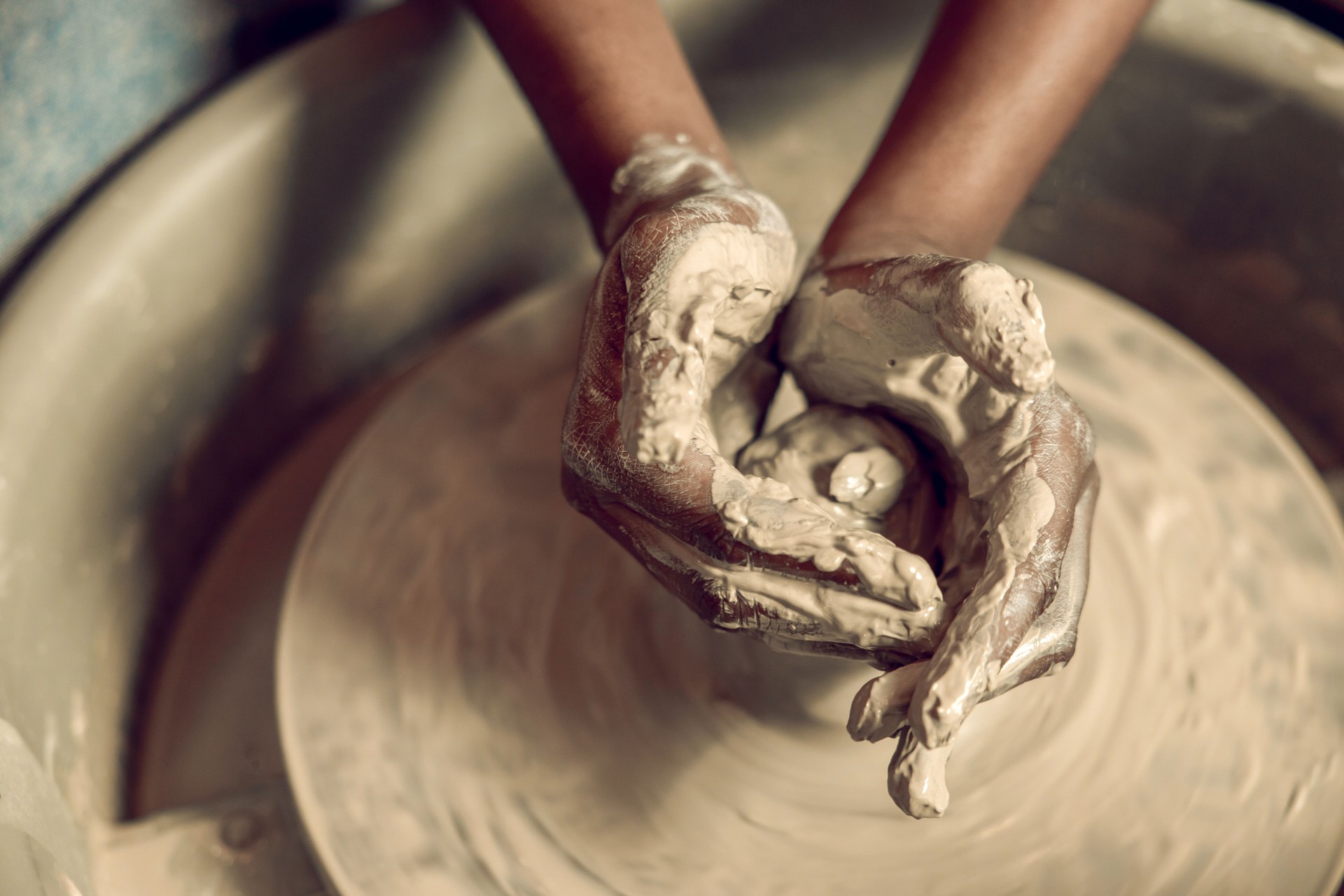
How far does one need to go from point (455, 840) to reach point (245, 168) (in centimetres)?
99

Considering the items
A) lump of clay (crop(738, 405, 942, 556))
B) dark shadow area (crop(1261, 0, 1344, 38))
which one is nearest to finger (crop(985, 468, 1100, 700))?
lump of clay (crop(738, 405, 942, 556))

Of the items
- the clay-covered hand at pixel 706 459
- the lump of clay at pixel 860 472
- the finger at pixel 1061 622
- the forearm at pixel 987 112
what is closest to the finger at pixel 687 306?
the clay-covered hand at pixel 706 459

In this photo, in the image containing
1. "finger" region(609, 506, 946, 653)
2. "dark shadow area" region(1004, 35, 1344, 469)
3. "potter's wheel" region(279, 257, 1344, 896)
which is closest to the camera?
"finger" region(609, 506, 946, 653)

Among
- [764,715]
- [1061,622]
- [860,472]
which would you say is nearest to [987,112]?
[860,472]

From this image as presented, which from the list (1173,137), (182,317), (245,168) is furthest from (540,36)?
(1173,137)

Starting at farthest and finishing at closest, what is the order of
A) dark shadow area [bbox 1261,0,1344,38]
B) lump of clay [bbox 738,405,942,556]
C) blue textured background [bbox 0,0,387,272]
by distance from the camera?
dark shadow area [bbox 1261,0,1344,38]
blue textured background [bbox 0,0,387,272]
lump of clay [bbox 738,405,942,556]

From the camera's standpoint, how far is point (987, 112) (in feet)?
4.06

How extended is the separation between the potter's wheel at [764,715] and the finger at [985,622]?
0.87 feet

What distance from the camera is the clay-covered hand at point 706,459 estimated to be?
0.80 m

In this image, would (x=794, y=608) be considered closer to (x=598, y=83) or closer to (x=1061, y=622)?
(x=1061, y=622)

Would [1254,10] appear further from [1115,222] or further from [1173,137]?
[1115,222]

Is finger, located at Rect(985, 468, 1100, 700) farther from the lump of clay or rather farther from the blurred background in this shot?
the blurred background

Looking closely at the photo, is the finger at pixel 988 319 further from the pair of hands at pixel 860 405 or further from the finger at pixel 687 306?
the finger at pixel 687 306

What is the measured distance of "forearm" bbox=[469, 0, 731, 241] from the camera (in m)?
1.21
